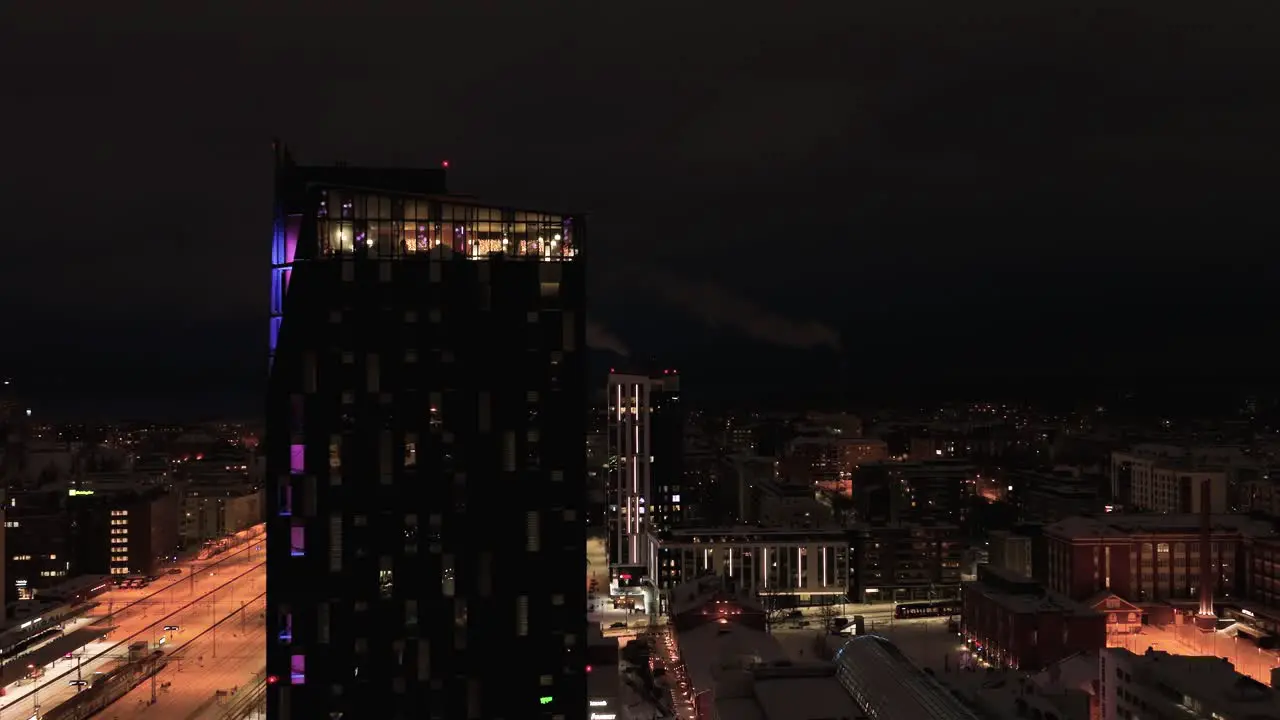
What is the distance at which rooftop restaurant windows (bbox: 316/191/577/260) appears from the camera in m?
11.4

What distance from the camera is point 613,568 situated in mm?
42312

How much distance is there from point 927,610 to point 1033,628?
8.94m

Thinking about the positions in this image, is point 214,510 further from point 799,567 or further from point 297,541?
point 297,541

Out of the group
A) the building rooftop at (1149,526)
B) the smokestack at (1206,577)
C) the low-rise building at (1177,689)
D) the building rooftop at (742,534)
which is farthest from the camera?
the building rooftop at (742,534)

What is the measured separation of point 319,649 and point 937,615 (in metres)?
31.4

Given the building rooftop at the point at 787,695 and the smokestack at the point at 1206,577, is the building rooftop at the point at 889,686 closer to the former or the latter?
the building rooftop at the point at 787,695

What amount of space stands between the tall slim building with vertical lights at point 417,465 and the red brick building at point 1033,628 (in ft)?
71.6

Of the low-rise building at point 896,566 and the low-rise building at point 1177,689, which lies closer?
the low-rise building at point 1177,689

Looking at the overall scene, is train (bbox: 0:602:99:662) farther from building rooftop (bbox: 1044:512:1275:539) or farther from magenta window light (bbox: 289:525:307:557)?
building rooftop (bbox: 1044:512:1275:539)

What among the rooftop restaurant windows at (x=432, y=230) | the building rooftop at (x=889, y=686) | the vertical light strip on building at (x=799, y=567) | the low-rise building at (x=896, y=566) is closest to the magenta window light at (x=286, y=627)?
the rooftop restaurant windows at (x=432, y=230)

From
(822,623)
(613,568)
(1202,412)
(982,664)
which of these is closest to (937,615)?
(822,623)

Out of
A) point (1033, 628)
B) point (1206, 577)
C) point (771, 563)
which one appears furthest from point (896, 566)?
point (1033, 628)

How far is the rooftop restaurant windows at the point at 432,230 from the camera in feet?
37.4

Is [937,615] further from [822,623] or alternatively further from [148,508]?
[148,508]
